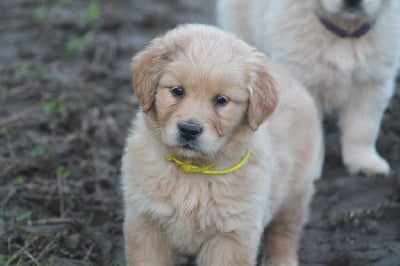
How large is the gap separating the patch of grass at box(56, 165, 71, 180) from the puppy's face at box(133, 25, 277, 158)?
1.72 m

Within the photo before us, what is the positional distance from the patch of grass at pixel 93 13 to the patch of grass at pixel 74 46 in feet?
2.03

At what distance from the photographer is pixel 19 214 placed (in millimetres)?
5516

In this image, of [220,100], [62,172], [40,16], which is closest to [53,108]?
[62,172]

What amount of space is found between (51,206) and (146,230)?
1314 millimetres

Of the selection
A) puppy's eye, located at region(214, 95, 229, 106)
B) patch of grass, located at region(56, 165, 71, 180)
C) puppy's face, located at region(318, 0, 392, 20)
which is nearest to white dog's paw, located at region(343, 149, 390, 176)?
puppy's face, located at region(318, 0, 392, 20)

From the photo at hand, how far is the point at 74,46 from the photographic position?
816 cm

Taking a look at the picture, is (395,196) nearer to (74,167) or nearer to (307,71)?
(307,71)

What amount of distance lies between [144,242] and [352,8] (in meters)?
2.58

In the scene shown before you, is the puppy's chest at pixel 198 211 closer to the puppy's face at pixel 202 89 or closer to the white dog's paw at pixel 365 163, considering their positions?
the puppy's face at pixel 202 89

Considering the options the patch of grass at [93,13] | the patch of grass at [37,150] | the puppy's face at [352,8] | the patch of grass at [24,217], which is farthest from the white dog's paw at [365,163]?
the patch of grass at [93,13]

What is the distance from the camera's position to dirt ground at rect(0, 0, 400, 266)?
5301 mm

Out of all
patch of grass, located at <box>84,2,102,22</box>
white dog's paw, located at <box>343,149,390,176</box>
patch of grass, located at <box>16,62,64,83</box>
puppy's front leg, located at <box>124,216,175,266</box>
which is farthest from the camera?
patch of grass, located at <box>84,2,102,22</box>

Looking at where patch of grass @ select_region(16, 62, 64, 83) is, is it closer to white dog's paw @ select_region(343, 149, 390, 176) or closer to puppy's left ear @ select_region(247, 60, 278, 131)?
white dog's paw @ select_region(343, 149, 390, 176)

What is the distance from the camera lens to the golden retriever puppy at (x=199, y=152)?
4266mm
